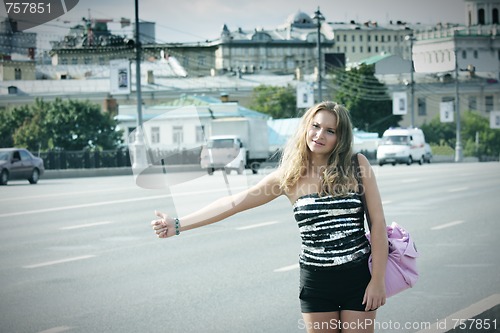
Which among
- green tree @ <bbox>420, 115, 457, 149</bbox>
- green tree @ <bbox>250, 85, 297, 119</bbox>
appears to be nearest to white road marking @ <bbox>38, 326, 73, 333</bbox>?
green tree @ <bbox>250, 85, 297, 119</bbox>

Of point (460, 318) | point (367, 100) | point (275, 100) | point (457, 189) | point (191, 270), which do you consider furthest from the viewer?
point (275, 100)

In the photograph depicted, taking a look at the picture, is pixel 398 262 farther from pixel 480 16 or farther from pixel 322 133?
pixel 480 16

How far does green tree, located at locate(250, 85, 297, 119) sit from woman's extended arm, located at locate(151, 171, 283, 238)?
4391 inches

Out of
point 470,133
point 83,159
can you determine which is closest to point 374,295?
point 83,159

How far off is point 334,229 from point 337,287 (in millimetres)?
273

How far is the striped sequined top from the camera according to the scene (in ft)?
15.3

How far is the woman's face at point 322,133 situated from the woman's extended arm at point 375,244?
0.22m

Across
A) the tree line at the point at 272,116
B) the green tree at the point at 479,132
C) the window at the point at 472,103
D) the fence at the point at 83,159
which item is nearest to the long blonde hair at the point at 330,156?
the fence at the point at 83,159

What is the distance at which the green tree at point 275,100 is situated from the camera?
118000 mm

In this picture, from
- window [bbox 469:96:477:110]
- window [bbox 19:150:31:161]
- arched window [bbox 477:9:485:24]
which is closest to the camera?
window [bbox 19:150:31:161]

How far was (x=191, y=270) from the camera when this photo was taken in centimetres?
1175

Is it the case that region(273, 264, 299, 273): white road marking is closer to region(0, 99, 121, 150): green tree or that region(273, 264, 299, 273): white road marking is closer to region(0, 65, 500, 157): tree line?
region(0, 65, 500, 157): tree line

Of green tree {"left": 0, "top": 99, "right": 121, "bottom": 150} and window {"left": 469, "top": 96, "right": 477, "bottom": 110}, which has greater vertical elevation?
window {"left": 469, "top": 96, "right": 477, "bottom": 110}

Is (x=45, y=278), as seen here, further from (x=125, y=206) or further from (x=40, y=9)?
(x=125, y=206)
